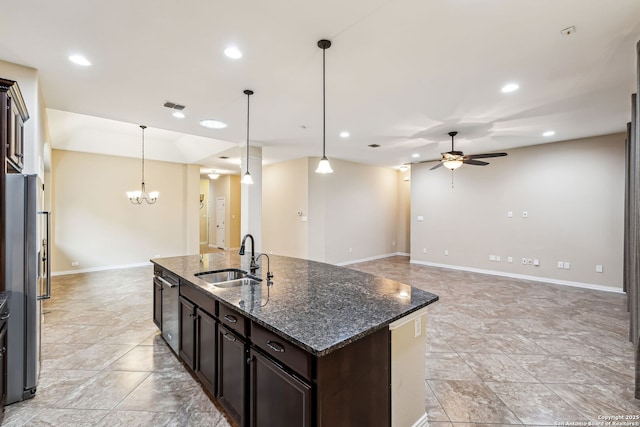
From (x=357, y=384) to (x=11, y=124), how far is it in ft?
9.52

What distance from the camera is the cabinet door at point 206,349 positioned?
2100mm

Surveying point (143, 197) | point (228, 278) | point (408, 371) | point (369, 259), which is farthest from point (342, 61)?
point (143, 197)

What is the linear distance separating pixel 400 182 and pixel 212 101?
281 inches

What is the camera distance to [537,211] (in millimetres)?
6070

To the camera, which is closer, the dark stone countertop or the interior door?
the dark stone countertop

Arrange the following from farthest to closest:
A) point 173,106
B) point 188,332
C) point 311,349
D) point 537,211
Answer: point 537,211
point 173,106
point 188,332
point 311,349

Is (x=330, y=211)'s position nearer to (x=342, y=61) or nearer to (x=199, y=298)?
(x=342, y=61)

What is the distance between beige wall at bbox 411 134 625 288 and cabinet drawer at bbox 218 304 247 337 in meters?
6.67

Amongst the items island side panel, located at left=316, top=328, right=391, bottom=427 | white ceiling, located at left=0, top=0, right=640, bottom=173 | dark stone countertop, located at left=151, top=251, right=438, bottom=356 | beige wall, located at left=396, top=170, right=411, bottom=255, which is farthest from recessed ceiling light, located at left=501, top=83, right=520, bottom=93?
beige wall, located at left=396, top=170, right=411, bottom=255

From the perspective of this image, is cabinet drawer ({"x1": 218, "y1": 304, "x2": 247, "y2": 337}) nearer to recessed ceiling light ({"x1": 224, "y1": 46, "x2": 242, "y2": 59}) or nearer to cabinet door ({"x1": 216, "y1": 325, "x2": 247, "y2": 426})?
cabinet door ({"x1": 216, "y1": 325, "x2": 247, "y2": 426})

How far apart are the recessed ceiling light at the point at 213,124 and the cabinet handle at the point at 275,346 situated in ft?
12.6

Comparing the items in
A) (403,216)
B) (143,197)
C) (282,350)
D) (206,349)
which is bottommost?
(206,349)

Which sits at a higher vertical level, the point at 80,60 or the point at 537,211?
the point at 80,60

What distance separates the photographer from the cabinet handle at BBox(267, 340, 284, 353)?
1.47m
